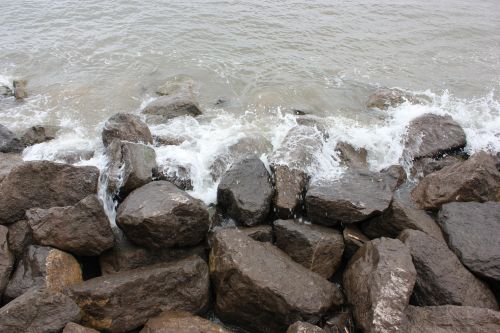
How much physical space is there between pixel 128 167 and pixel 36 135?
3.60 meters

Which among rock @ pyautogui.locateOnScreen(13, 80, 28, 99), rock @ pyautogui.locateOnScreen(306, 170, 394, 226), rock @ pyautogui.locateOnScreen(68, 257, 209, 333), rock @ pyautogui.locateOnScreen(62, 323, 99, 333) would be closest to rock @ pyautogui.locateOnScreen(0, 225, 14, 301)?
rock @ pyautogui.locateOnScreen(68, 257, 209, 333)

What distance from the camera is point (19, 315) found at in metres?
4.25

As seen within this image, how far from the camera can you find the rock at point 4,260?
16.6ft

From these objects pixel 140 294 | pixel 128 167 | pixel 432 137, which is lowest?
pixel 140 294

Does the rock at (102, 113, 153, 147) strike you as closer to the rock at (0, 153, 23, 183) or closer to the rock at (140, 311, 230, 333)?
the rock at (0, 153, 23, 183)

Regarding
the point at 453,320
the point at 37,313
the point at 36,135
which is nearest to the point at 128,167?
the point at 37,313

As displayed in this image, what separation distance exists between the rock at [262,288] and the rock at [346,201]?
3.05ft

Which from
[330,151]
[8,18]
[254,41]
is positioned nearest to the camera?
[330,151]

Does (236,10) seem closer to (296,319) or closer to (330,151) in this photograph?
(330,151)

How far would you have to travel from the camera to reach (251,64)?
1252 centimetres

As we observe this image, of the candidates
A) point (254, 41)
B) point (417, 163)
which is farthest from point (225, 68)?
point (417, 163)

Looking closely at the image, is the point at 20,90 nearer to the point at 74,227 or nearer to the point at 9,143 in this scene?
the point at 9,143

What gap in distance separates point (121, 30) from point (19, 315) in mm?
12818

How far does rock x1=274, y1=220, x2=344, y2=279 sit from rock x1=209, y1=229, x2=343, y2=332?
20 cm
